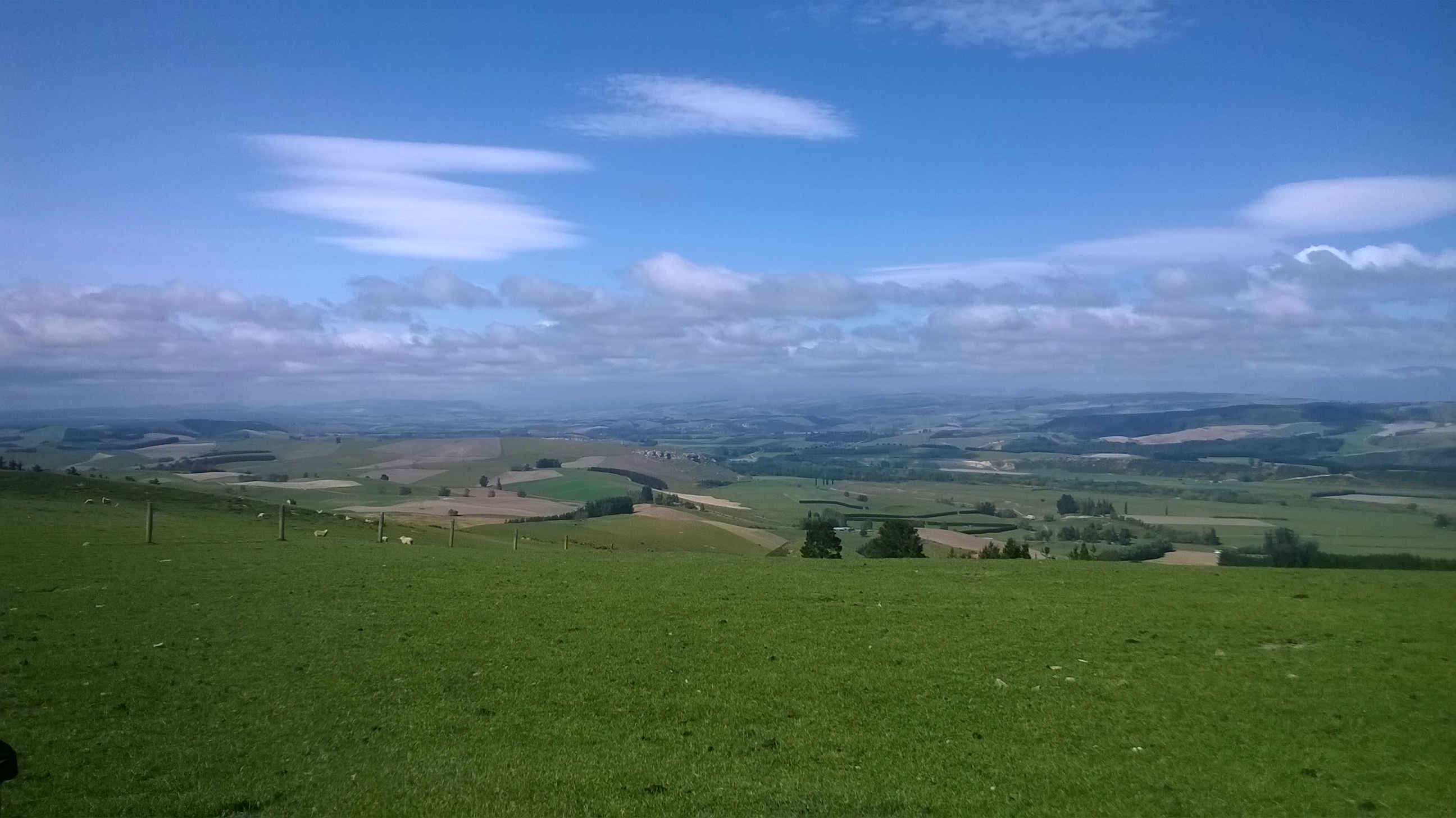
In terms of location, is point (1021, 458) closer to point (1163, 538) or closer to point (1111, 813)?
point (1163, 538)

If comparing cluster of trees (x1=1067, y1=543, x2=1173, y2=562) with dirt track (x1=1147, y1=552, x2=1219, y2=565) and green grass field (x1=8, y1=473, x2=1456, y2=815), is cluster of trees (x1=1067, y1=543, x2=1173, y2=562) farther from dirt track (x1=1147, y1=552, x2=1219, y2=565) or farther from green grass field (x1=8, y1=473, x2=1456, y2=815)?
green grass field (x1=8, y1=473, x2=1456, y2=815)

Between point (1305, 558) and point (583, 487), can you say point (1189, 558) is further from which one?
point (583, 487)

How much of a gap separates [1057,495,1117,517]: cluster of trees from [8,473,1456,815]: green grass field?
47474 millimetres

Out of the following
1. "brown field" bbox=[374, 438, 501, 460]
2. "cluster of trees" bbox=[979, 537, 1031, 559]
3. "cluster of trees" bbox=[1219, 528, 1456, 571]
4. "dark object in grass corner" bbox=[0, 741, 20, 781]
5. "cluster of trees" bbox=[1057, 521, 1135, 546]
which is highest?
"dark object in grass corner" bbox=[0, 741, 20, 781]

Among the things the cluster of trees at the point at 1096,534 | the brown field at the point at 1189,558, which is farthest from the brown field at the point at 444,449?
the brown field at the point at 1189,558

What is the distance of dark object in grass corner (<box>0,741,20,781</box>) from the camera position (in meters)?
4.51

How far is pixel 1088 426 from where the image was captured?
131250 millimetres

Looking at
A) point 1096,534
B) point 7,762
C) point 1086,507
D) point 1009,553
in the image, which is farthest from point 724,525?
point 7,762

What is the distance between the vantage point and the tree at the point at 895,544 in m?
42.5

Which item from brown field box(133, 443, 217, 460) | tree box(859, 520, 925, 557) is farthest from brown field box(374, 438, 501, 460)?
tree box(859, 520, 925, 557)

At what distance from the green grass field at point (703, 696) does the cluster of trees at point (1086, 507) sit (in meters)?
47.5

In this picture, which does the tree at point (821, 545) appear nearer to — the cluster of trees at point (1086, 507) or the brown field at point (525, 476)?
the cluster of trees at point (1086, 507)

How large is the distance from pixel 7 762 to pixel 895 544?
41362 mm

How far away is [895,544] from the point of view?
44.0m
